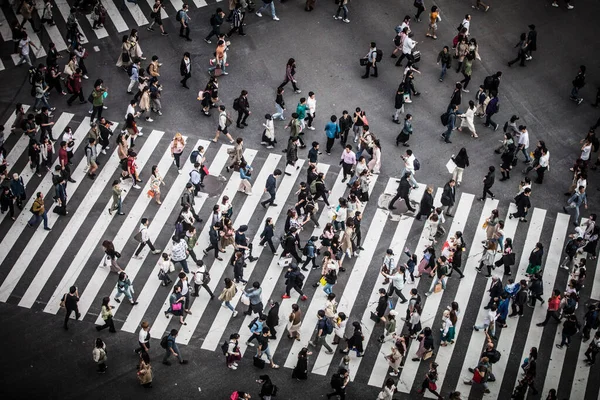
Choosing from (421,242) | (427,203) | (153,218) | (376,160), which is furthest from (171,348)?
(376,160)

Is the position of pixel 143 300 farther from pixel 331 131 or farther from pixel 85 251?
pixel 331 131

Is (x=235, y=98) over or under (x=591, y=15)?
under

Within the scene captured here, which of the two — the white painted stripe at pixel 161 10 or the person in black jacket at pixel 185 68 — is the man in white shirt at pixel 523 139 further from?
the white painted stripe at pixel 161 10

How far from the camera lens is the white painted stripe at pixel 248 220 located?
2939 centimetres

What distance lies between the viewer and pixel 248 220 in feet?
107

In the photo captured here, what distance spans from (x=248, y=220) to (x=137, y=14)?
12.1m

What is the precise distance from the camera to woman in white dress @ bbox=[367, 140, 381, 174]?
3325cm

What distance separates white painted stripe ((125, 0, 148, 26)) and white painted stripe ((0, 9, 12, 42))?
4.84 meters

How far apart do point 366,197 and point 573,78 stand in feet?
36.2

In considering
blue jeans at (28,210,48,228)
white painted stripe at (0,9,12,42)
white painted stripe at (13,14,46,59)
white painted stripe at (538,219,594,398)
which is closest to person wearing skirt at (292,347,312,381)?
white painted stripe at (538,219,594,398)

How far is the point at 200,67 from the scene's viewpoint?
3759 centimetres

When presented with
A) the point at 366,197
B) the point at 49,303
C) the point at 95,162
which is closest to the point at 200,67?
the point at 95,162

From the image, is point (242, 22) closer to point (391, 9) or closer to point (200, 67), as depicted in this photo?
point (200, 67)

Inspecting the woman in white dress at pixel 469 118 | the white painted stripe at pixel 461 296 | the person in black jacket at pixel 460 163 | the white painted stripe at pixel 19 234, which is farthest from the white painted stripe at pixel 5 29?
→ the white painted stripe at pixel 461 296
